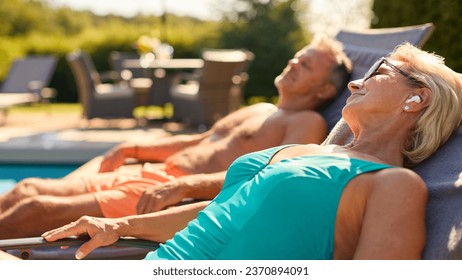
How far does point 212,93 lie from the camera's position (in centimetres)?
916

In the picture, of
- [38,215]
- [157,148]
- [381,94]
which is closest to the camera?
[381,94]

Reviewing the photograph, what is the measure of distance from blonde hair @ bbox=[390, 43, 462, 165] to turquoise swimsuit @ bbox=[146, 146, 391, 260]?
0.83 ft

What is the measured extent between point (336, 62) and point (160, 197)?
1146 millimetres

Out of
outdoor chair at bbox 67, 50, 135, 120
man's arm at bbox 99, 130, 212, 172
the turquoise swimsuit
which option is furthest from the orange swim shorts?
outdoor chair at bbox 67, 50, 135, 120

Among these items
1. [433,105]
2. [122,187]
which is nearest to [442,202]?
[433,105]

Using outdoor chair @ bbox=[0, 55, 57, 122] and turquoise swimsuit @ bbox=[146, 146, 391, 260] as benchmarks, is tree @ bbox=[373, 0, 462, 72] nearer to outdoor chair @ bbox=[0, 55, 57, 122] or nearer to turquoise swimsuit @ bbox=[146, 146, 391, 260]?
turquoise swimsuit @ bbox=[146, 146, 391, 260]

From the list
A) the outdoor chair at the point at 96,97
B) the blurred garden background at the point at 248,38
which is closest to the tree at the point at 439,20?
the outdoor chair at the point at 96,97

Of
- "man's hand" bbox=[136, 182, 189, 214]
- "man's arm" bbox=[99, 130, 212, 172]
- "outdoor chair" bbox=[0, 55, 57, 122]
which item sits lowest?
"outdoor chair" bbox=[0, 55, 57, 122]

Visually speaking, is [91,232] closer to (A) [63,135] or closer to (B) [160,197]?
(B) [160,197]

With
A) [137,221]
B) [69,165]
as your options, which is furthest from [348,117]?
[69,165]

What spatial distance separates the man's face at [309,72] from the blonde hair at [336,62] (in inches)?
0.9

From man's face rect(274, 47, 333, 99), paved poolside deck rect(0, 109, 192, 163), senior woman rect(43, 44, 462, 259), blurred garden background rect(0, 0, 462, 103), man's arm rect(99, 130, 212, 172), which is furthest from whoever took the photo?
blurred garden background rect(0, 0, 462, 103)

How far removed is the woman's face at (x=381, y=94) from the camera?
1.82m

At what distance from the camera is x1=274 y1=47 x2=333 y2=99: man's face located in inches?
127
